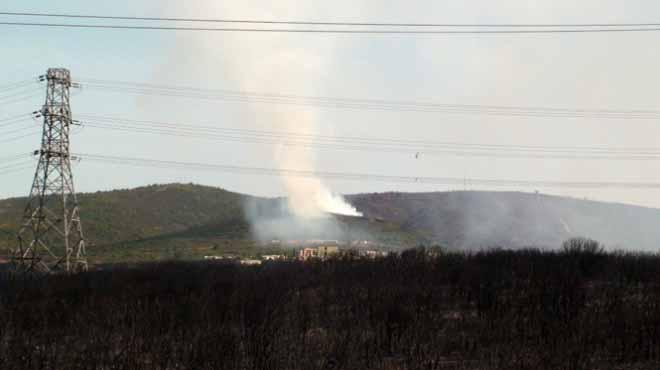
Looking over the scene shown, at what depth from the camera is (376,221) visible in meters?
95.2

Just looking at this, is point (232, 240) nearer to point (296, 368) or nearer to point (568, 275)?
point (568, 275)

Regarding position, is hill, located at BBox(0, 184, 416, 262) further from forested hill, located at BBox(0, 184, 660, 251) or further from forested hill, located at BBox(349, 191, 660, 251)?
forested hill, located at BBox(349, 191, 660, 251)

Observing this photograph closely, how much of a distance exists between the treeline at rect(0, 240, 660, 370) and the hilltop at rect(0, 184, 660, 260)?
46747 millimetres

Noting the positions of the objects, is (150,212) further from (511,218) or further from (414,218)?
(511,218)

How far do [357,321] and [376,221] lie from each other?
80927mm

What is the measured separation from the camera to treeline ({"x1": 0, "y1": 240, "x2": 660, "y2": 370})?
10.9 metres

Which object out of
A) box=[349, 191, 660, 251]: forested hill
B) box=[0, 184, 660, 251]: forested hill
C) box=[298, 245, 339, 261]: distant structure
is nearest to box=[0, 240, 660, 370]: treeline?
box=[298, 245, 339, 261]: distant structure

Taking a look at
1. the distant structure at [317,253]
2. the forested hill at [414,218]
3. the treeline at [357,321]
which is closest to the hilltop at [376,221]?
the forested hill at [414,218]

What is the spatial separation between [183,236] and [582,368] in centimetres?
7917

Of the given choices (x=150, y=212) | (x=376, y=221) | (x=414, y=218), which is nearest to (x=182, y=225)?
(x=150, y=212)

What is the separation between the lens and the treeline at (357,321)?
1085 cm

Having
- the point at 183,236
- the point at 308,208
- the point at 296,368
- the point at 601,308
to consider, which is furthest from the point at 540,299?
the point at 308,208

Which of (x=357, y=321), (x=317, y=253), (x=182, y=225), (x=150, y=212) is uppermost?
(x=150, y=212)

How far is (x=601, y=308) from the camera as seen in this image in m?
15.4
